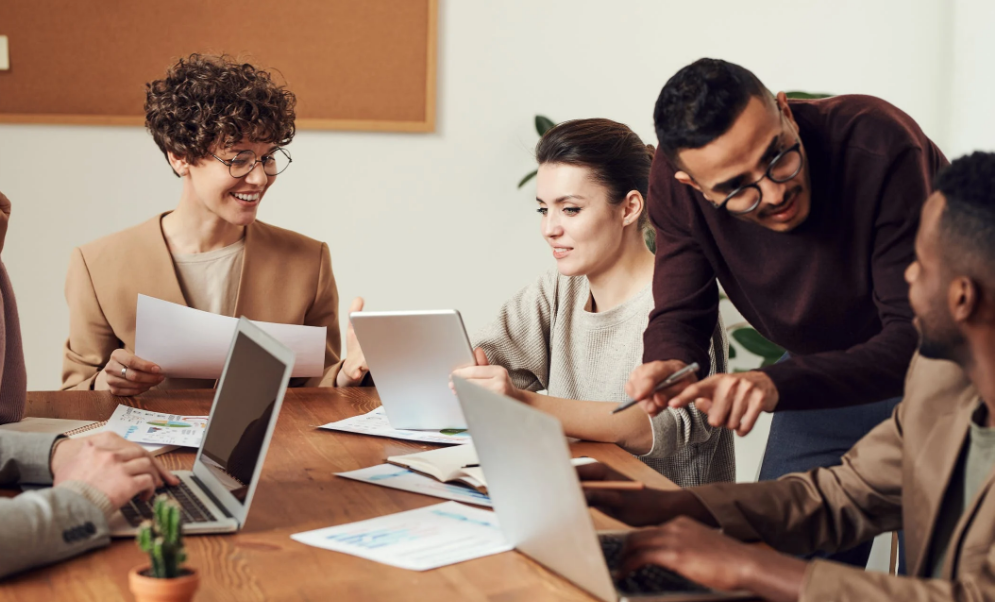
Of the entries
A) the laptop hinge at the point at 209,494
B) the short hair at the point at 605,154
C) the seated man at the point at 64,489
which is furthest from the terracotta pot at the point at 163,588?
the short hair at the point at 605,154

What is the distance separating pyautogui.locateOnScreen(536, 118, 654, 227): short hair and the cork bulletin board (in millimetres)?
1304

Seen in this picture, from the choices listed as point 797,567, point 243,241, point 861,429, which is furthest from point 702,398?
point 243,241

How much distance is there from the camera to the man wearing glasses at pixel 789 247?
57.3 inches

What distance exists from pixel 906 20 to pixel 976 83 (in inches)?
14.4

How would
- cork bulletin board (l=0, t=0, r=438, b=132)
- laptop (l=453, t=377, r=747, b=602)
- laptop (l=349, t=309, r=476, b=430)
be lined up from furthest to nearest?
cork bulletin board (l=0, t=0, r=438, b=132), laptop (l=349, t=309, r=476, b=430), laptop (l=453, t=377, r=747, b=602)

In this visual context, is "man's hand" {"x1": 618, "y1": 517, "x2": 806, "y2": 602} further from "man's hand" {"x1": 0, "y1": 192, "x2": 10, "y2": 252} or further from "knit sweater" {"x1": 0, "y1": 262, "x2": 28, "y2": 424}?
"man's hand" {"x1": 0, "y1": 192, "x2": 10, "y2": 252}

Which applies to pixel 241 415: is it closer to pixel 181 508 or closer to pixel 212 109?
pixel 181 508

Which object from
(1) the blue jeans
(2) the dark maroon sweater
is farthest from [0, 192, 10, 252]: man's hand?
(1) the blue jeans

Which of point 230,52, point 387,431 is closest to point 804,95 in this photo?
point 230,52

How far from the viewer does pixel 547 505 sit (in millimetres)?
1071

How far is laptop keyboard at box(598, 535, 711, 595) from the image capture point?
3.39 feet

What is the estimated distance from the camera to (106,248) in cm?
234

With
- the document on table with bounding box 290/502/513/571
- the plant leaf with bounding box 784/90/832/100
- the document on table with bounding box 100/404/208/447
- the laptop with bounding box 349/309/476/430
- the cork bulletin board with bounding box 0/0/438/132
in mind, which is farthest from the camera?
the plant leaf with bounding box 784/90/832/100

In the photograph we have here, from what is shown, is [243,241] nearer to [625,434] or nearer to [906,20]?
[625,434]
